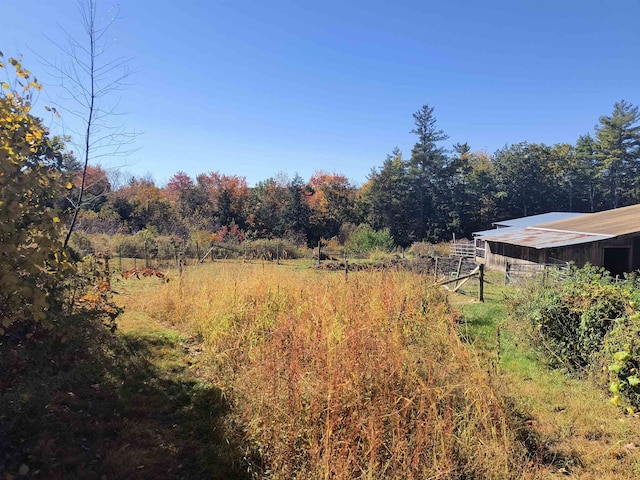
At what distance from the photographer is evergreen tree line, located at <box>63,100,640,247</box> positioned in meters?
32.8

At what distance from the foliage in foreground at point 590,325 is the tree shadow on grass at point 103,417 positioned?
3828 mm

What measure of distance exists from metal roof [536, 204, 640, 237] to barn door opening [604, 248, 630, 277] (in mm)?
1070

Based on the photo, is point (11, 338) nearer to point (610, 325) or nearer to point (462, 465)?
point (462, 465)

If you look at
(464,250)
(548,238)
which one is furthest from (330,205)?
(548,238)

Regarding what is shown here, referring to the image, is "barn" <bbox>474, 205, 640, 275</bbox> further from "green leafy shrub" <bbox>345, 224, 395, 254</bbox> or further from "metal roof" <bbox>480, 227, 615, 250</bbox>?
"green leafy shrub" <bbox>345, 224, 395, 254</bbox>

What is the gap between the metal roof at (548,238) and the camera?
14.0 m

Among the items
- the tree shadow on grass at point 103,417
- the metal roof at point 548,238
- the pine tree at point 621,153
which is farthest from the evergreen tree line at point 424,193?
the tree shadow on grass at point 103,417

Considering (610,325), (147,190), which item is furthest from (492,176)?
(610,325)

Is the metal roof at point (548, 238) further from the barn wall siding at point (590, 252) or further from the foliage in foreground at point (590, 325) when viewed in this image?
the foliage in foreground at point (590, 325)

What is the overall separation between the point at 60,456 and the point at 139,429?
578 millimetres

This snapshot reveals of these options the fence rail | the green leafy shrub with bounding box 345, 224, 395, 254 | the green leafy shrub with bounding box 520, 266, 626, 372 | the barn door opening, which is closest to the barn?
the barn door opening

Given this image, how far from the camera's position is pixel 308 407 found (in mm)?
2883

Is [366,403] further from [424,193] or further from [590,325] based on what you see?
[424,193]

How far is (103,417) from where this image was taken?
10.8 ft
